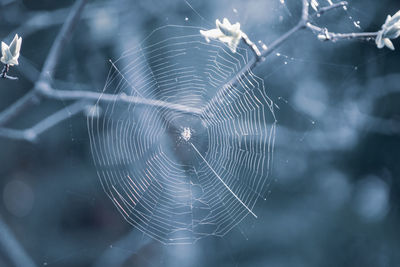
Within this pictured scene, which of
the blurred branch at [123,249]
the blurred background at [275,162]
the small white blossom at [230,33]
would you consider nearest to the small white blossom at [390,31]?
the small white blossom at [230,33]

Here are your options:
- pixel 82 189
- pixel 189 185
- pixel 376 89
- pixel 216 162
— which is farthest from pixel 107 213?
pixel 376 89

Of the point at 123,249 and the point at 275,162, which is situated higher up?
the point at 275,162

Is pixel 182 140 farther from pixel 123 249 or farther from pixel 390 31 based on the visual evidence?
pixel 390 31

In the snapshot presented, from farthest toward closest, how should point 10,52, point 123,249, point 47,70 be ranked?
point 123,249
point 47,70
point 10,52

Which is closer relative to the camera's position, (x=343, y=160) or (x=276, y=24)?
(x=276, y=24)

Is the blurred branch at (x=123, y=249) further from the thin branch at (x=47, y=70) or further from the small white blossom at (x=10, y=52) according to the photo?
the small white blossom at (x=10, y=52)

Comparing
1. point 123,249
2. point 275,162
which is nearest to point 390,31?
point 275,162

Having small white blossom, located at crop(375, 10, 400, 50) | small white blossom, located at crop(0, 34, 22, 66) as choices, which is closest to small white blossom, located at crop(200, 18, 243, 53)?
small white blossom, located at crop(375, 10, 400, 50)

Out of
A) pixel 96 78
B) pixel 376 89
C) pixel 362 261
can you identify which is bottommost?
pixel 362 261

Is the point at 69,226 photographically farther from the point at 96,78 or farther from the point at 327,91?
the point at 327,91

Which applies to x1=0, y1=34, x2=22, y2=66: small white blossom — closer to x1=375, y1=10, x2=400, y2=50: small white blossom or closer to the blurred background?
x1=375, y1=10, x2=400, y2=50: small white blossom
